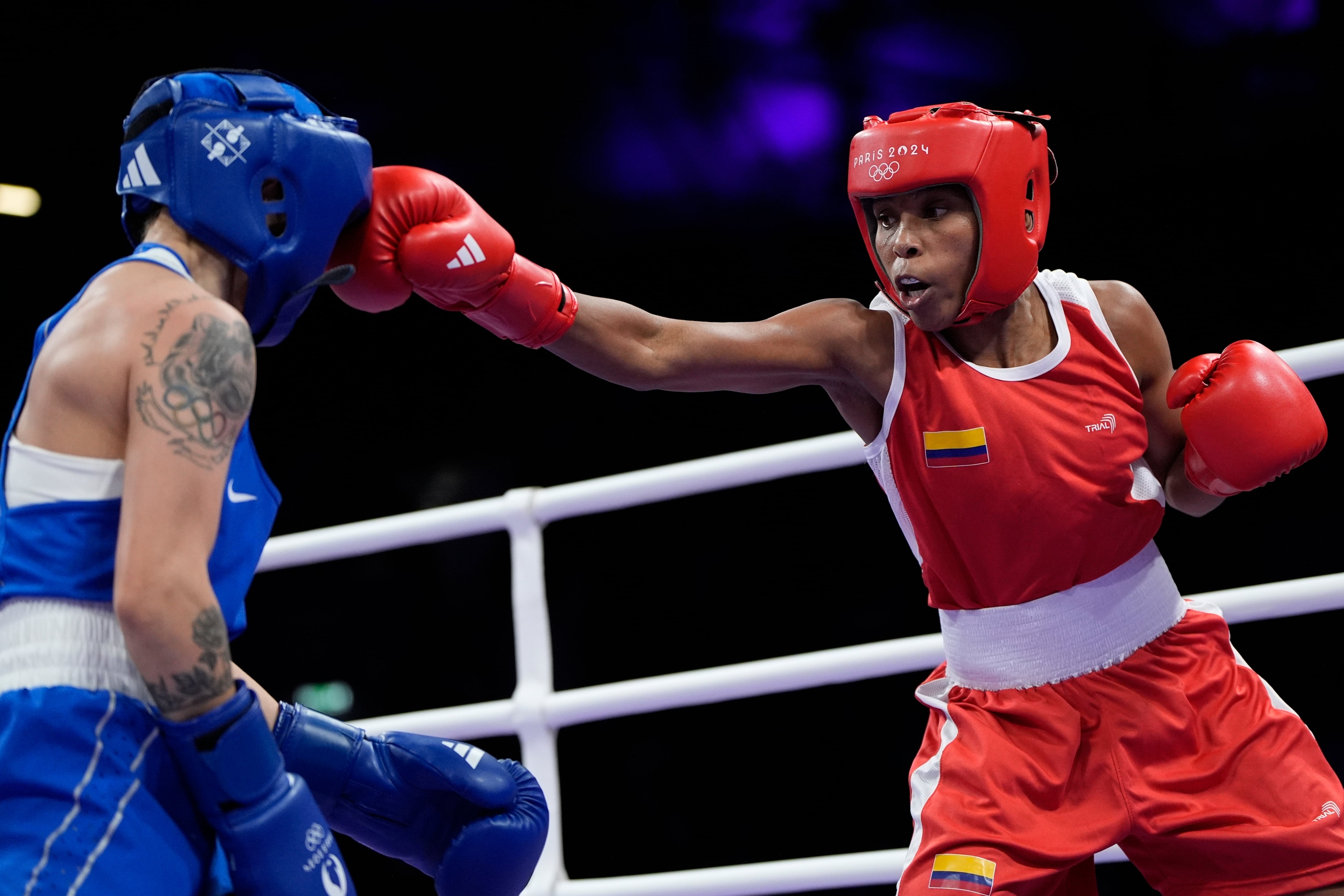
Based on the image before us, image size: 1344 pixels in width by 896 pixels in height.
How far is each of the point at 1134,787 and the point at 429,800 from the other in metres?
0.96

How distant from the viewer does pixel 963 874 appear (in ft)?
5.43

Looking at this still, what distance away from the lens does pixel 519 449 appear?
541 cm

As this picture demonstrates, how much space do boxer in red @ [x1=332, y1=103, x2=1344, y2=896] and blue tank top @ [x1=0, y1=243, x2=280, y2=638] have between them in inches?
15.6

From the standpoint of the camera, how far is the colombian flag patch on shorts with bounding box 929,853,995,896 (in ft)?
5.39

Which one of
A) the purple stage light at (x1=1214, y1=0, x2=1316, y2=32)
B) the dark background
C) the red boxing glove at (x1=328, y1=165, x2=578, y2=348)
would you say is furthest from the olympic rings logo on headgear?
the purple stage light at (x1=1214, y1=0, x2=1316, y2=32)

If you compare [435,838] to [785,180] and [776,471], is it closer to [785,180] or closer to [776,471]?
[776,471]

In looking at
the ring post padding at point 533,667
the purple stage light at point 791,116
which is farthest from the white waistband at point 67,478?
the purple stage light at point 791,116

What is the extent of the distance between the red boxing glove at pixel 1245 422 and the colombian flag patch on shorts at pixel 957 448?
0.33m

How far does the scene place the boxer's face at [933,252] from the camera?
1887 mm

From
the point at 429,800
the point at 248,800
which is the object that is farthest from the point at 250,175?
the point at 429,800

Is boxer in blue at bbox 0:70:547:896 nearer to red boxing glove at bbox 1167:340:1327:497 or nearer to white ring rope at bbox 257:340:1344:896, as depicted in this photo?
white ring rope at bbox 257:340:1344:896

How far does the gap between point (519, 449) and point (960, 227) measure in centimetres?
368

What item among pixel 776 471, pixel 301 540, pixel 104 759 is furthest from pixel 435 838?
pixel 301 540

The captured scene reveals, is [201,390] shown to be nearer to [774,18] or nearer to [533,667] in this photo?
[533,667]
